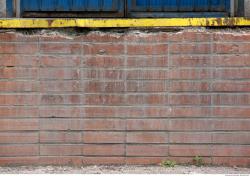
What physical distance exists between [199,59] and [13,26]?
1713 millimetres

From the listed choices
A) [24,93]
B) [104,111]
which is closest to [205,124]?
[104,111]

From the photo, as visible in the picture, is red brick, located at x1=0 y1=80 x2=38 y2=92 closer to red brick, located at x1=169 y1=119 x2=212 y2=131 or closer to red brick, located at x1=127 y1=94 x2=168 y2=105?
red brick, located at x1=127 y1=94 x2=168 y2=105

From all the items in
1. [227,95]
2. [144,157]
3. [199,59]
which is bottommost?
[144,157]

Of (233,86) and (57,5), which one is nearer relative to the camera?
(233,86)

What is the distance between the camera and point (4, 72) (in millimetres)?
4230

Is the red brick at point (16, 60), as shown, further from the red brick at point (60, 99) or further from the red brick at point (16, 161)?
the red brick at point (16, 161)

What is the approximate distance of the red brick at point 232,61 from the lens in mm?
4230

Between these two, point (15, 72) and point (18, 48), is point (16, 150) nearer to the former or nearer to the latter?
point (15, 72)

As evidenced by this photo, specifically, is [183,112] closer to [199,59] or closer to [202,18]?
[199,59]

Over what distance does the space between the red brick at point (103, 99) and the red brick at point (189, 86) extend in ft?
1.58

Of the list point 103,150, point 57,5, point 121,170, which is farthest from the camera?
point 57,5

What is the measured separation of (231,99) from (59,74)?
1590mm

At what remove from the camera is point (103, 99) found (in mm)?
4277

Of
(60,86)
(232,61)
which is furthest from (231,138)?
(60,86)
